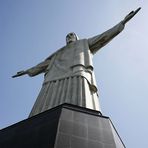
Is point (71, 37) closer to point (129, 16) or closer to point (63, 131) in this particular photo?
point (129, 16)

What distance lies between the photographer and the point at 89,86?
9398mm

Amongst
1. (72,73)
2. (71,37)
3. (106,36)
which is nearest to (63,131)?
(72,73)

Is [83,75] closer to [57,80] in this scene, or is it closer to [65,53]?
[57,80]

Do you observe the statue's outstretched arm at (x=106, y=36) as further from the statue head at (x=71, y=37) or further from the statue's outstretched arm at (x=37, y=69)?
the statue's outstretched arm at (x=37, y=69)

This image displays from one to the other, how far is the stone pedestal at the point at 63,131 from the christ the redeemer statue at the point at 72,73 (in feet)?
4.49

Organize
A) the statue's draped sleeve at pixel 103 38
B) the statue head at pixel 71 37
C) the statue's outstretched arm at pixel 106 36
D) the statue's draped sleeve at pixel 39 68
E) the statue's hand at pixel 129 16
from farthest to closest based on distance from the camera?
the statue head at pixel 71 37, the statue's draped sleeve at pixel 39 68, the statue's draped sleeve at pixel 103 38, the statue's outstretched arm at pixel 106 36, the statue's hand at pixel 129 16

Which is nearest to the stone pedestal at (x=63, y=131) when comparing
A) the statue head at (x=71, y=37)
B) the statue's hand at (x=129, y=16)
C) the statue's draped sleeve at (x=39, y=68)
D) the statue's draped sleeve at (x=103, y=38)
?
the statue's hand at (x=129, y=16)

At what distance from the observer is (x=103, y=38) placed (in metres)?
11.8

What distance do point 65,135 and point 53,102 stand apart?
297 cm

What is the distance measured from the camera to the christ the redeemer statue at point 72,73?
8484 millimetres

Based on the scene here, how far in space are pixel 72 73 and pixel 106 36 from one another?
2734mm

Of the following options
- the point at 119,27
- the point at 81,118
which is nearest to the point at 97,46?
the point at 119,27

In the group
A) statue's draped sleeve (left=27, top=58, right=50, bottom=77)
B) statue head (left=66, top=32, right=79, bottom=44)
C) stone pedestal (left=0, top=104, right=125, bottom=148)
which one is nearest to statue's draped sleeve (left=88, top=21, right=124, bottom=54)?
statue head (left=66, top=32, right=79, bottom=44)

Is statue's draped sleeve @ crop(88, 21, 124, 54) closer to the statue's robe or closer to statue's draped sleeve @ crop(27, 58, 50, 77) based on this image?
the statue's robe
